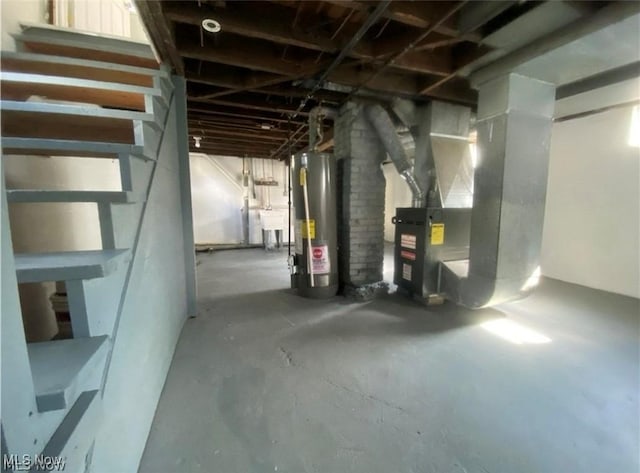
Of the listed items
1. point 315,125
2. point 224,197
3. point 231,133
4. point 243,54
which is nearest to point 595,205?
point 315,125

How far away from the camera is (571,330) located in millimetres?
2330

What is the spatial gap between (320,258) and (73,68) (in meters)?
2.48

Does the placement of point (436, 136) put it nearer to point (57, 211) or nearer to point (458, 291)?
point (458, 291)

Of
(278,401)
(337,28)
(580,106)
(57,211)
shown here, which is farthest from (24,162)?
(580,106)

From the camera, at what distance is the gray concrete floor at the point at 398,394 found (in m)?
1.17

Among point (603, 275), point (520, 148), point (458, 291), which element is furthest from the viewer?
point (603, 275)

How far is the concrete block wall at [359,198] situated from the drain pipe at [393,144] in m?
0.16

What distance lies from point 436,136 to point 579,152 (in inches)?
88.9

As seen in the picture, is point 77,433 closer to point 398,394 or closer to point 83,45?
point 398,394

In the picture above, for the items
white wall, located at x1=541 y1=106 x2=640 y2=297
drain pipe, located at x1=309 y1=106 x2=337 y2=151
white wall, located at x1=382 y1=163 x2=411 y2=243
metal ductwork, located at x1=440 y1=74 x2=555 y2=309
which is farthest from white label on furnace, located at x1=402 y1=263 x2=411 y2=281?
white wall, located at x1=382 y1=163 x2=411 y2=243

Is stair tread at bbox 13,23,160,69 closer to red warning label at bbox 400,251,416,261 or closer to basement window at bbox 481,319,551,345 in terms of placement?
red warning label at bbox 400,251,416,261

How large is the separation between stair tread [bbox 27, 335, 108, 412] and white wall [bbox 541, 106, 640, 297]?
4.94m

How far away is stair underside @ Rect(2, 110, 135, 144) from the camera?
1358mm

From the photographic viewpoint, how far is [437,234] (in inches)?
110
